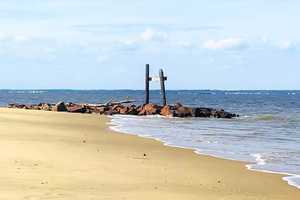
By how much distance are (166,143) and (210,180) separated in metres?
7.34

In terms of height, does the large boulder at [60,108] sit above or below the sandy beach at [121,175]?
above

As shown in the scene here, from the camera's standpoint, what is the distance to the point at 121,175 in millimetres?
9602

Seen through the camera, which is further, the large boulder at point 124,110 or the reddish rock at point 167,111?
the large boulder at point 124,110

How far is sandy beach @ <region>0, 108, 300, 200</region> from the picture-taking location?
792 centimetres

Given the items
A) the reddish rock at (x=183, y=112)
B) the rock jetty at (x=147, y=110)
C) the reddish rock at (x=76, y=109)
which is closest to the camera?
the reddish rock at (x=183, y=112)

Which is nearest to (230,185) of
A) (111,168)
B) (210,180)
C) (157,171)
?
(210,180)

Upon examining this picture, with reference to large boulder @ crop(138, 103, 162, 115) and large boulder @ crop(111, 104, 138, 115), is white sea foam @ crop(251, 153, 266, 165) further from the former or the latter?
large boulder @ crop(111, 104, 138, 115)

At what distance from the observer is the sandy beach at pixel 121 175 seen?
7.92 metres

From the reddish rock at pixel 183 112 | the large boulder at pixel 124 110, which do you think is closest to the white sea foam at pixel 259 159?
the reddish rock at pixel 183 112

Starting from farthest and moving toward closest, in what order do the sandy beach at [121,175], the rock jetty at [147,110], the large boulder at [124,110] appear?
the large boulder at [124,110], the rock jetty at [147,110], the sandy beach at [121,175]

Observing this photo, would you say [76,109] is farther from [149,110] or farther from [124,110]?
[149,110]

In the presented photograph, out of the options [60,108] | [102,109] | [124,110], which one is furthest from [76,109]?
[124,110]

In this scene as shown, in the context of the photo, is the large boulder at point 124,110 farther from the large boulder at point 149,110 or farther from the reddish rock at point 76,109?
the reddish rock at point 76,109

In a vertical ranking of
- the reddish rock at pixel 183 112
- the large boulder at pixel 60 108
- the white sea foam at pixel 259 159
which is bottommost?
the white sea foam at pixel 259 159
